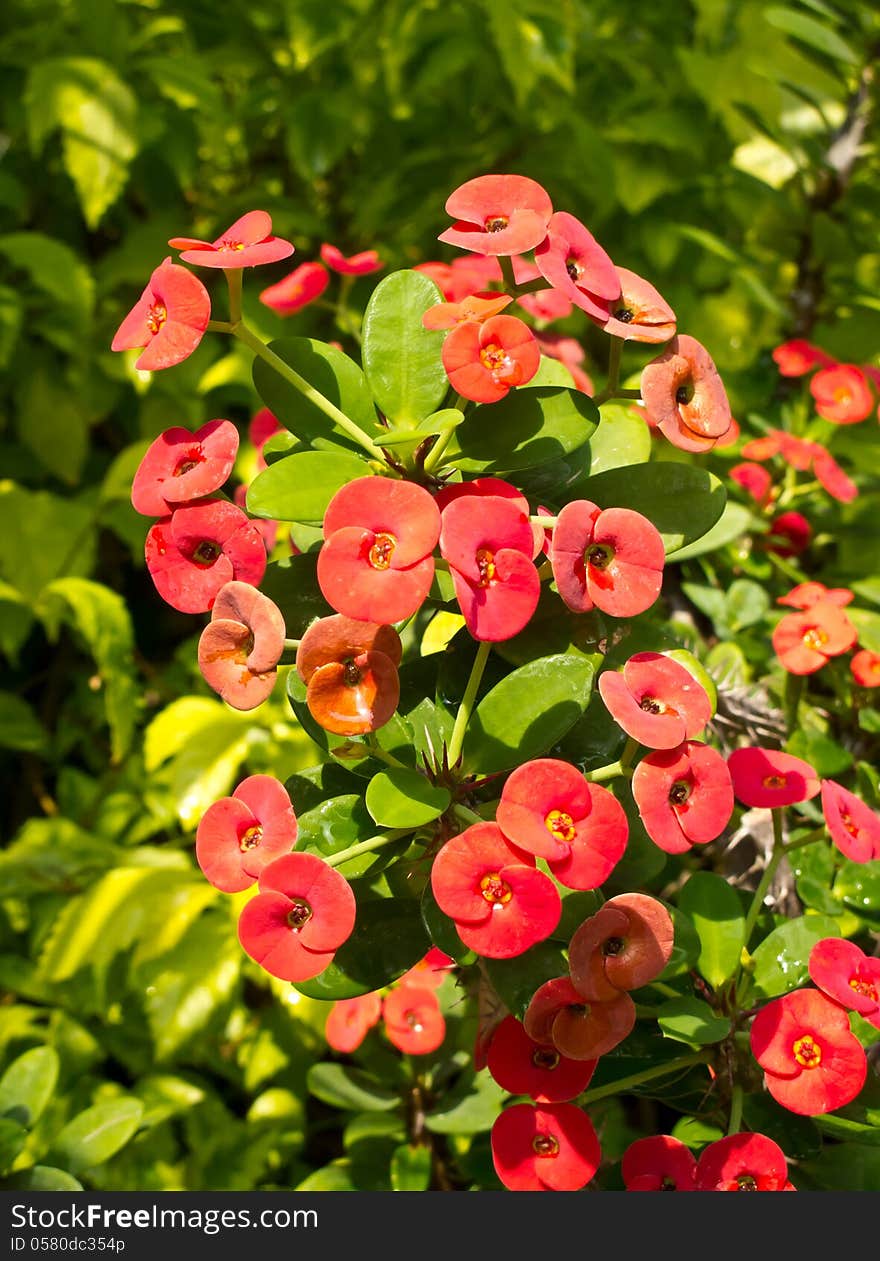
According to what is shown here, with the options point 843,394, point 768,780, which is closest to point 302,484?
point 768,780

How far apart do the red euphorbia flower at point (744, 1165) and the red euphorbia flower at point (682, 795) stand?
0.69ft

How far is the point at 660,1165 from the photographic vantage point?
73cm

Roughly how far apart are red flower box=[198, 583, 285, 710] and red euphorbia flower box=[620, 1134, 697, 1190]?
0.41m

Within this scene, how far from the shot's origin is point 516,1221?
76cm

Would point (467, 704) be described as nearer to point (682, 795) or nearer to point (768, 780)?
point (682, 795)

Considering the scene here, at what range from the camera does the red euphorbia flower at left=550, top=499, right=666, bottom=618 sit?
630mm

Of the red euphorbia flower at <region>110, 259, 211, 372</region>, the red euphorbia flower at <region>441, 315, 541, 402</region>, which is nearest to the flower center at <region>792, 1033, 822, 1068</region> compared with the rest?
the red euphorbia flower at <region>441, 315, 541, 402</region>

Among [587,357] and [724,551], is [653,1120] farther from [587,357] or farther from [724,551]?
[587,357]

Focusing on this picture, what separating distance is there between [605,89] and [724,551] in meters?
1.03

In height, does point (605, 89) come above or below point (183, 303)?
below

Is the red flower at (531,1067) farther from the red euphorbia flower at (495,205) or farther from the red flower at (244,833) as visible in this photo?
the red euphorbia flower at (495,205)

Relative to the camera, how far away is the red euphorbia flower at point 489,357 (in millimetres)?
643

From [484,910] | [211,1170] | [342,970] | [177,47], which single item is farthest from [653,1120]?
[177,47]

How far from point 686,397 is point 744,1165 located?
0.51m
